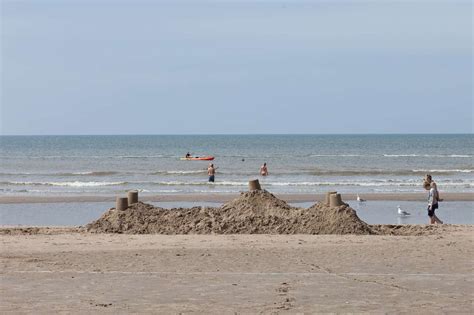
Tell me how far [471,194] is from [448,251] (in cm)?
2006

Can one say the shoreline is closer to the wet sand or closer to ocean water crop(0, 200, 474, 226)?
ocean water crop(0, 200, 474, 226)

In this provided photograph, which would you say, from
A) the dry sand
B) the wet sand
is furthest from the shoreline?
the wet sand

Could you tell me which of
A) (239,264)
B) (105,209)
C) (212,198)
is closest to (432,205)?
(239,264)

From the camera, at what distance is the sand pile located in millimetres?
17203

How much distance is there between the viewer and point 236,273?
39.6ft

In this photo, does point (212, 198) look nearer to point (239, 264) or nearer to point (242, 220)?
point (242, 220)

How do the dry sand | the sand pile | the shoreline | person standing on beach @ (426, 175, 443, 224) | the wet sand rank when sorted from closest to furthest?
the wet sand, the dry sand, the sand pile, person standing on beach @ (426, 175, 443, 224), the shoreline

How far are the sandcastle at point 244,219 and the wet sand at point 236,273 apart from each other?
21.2 inches

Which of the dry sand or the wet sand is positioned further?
the dry sand

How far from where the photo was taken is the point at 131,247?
1509 centimetres

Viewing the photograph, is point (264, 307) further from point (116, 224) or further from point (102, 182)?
point (102, 182)

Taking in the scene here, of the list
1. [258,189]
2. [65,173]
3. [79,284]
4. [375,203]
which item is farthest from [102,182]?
[79,284]

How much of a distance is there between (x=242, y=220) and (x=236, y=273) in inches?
216

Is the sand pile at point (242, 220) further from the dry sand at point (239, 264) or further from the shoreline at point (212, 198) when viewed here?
the shoreline at point (212, 198)
